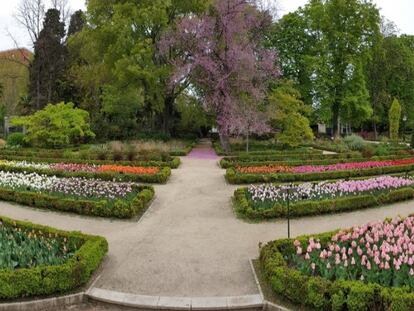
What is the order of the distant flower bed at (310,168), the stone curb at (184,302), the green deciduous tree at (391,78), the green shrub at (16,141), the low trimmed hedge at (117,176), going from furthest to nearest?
the green deciduous tree at (391,78) < the green shrub at (16,141) < the distant flower bed at (310,168) < the low trimmed hedge at (117,176) < the stone curb at (184,302)

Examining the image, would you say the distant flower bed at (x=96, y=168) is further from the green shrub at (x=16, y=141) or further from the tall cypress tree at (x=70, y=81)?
the tall cypress tree at (x=70, y=81)

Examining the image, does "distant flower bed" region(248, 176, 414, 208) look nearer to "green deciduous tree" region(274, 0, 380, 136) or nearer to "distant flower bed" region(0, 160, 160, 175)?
"distant flower bed" region(0, 160, 160, 175)

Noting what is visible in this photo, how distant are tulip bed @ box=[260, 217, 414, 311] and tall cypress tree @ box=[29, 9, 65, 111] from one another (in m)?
32.9

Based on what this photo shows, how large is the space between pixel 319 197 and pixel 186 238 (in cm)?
455

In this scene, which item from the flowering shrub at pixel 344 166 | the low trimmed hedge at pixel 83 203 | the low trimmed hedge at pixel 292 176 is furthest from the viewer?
the flowering shrub at pixel 344 166

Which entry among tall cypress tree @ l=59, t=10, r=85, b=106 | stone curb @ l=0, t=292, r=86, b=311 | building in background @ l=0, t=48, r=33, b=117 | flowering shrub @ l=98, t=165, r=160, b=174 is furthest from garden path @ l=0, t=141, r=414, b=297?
building in background @ l=0, t=48, r=33, b=117

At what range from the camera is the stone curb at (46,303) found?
6.34 meters

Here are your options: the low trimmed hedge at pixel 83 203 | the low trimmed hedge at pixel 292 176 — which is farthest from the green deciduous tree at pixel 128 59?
the low trimmed hedge at pixel 83 203

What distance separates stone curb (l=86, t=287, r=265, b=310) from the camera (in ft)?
21.0

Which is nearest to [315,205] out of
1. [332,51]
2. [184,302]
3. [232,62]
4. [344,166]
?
[184,302]

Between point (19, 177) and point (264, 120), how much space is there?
1430cm

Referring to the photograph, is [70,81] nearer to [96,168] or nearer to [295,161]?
[96,168]

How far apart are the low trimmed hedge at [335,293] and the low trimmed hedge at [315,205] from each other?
13.9 ft

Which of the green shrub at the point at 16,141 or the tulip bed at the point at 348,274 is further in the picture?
the green shrub at the point at 16,141
